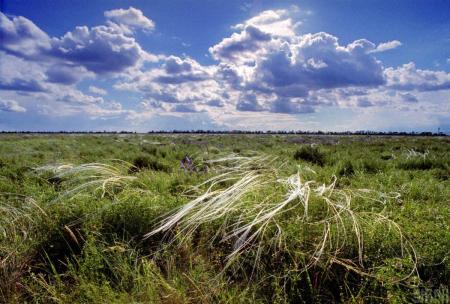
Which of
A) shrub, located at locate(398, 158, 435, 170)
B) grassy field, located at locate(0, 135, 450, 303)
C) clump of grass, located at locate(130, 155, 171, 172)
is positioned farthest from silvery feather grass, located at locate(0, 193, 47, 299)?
shrub, located at locate(398, 158, 435, 170)

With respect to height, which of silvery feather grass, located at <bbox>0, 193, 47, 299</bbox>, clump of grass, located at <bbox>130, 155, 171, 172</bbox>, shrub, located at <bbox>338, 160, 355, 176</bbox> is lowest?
silvery feather grass, located at <bbox>0, 193, 47, 299</bbox>

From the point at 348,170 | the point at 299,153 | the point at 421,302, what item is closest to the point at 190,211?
the point at 421,302

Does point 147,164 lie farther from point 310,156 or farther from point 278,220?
point 278,220

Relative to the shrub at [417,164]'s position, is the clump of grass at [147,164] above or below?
below

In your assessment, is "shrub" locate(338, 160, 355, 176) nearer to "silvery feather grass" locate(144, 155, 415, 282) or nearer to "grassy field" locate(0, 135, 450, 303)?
"grassy field" locate(0, 135, 450, 303)

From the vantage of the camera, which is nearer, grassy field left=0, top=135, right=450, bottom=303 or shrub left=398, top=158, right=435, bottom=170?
grassy field left=0, top=135, right=450, bottom=303

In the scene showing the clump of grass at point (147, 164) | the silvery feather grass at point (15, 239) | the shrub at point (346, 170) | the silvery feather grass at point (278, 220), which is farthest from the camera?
the clump of grass at point (147, 164)

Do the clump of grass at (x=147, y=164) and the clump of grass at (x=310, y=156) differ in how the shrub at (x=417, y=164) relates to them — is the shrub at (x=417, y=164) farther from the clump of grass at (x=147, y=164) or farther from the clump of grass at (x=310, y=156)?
the clump of grass at (x=147, y=164)

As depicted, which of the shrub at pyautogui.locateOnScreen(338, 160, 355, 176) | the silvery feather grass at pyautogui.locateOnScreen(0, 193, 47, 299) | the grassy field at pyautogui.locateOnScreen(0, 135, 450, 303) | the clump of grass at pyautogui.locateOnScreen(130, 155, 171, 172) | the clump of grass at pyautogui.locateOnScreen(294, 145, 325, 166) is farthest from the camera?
the clump of grass at pyautogui.locateOnScreen(294, 145, 325, 166)

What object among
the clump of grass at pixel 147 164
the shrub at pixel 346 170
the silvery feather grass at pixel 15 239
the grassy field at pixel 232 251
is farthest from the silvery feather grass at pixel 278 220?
the clump of grass at pixel 147 164

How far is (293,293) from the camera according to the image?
2586 mm

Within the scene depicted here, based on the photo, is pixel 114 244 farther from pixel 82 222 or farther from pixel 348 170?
pixel 348 170

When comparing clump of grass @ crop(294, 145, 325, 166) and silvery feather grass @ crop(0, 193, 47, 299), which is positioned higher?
clump of grass @ crop(294, 145, 325, 166)

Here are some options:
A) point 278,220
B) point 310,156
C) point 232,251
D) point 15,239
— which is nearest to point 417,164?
point 310,156
